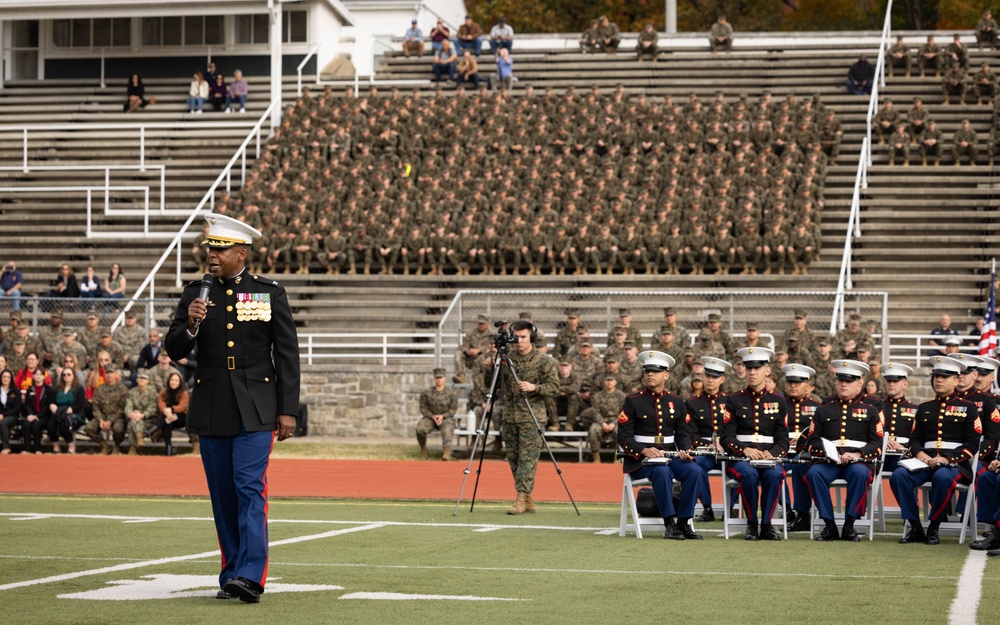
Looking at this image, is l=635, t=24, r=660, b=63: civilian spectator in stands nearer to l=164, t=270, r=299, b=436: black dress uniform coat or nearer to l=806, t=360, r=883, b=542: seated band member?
l=806, t=360, r=883, b=542: seated band member

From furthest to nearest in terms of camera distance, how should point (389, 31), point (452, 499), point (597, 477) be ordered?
point (389, 31)
point (597, 477)
point (452, 499)

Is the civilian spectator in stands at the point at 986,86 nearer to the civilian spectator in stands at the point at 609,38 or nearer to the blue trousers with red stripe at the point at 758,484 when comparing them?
the civilian spectator in stands at the point at 609,38

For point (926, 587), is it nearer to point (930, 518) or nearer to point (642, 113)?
point (930, 518)

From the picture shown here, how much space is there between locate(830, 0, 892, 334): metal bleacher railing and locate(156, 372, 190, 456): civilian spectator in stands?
1013 centimetres

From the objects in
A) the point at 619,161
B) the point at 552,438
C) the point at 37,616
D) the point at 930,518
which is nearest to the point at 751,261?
the point at 619,161

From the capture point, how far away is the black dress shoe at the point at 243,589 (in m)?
8.56

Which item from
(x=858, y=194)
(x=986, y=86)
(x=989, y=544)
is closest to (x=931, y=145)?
(x=858, y=194)

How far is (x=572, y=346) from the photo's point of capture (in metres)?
24.6

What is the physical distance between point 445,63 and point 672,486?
28067 mm

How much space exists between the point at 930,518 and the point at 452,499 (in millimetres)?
5992

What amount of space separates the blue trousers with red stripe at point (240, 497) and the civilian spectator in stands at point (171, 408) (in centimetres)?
1474

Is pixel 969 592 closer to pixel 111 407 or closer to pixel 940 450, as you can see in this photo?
pixel 940 450

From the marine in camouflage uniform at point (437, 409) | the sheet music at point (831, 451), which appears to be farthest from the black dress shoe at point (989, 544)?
the marine in camouflage uniform at point (437, 409)

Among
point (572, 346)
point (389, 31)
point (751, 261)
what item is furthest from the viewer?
point (389, 31)
